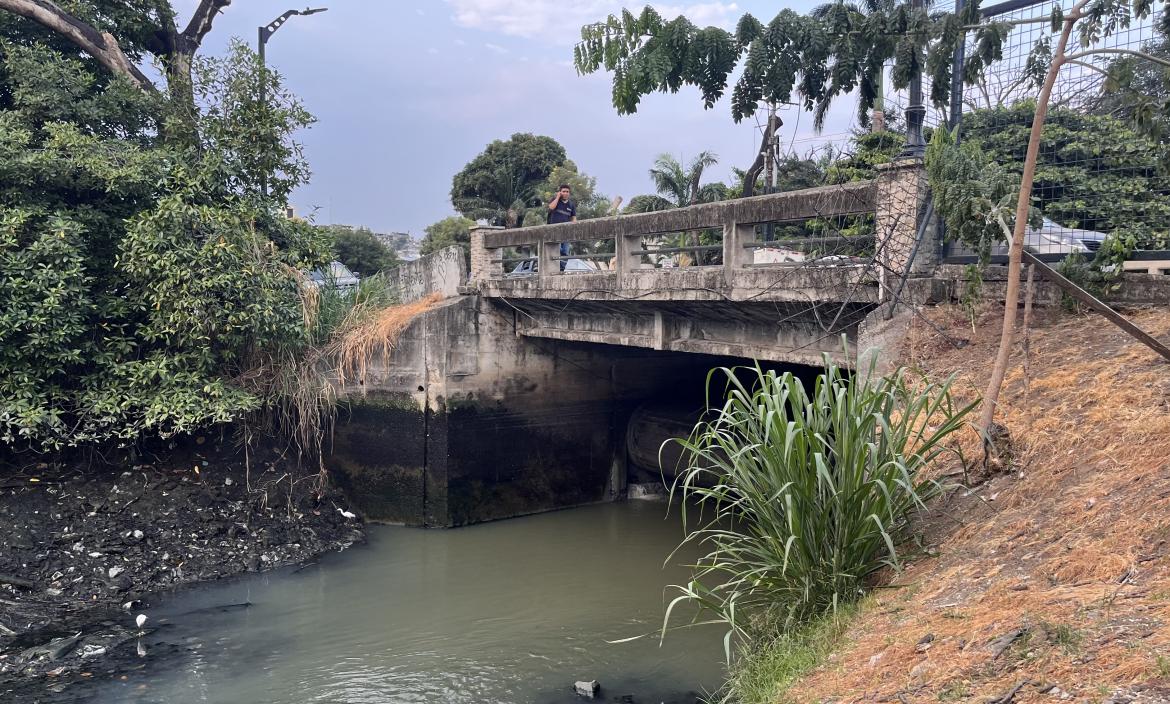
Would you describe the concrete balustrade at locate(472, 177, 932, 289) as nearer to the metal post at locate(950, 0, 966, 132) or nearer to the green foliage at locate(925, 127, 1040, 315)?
the metal post at locate(950, 0, 966, 132)

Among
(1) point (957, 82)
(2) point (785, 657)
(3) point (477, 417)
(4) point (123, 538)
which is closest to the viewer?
(2) point (785, 657)

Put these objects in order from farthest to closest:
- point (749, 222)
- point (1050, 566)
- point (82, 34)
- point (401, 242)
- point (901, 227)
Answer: point (401, 242), point (82, 34), point (749, 222), point (901, 227), point (1050, 566)

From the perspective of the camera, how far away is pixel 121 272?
10.5 m

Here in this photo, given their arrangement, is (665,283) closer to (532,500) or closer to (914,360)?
(914,360)

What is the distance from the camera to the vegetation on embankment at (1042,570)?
335cm

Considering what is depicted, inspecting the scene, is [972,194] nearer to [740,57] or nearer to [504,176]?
[740,57]

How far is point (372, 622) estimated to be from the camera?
28.0 feet

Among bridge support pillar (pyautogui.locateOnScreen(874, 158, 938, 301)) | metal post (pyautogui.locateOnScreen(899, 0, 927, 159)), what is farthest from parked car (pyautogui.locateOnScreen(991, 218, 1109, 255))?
metal post (pyautogui.locateOnScreen(899, 0, 927, 159))

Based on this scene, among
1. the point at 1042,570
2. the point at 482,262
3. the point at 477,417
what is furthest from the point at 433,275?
the point at 1042,570

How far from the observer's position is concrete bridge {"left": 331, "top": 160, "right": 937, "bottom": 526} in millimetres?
8734

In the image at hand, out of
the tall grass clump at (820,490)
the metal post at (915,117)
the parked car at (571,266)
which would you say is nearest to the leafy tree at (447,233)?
the parked car at (571,266)

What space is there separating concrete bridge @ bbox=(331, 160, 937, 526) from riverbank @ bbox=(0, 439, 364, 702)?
3.91ft

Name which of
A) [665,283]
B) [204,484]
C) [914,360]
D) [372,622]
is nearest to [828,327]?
[914,360]

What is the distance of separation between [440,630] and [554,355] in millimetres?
5322
